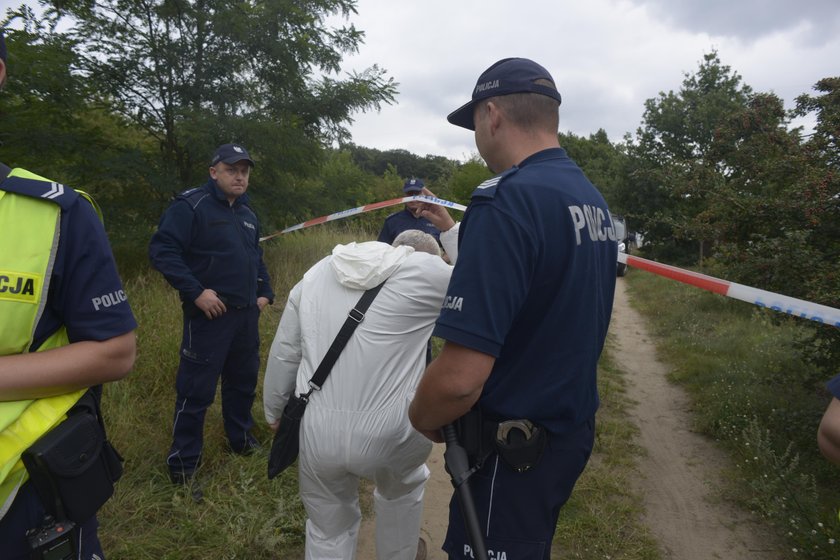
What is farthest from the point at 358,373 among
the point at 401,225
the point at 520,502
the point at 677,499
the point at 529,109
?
the point at 401,225

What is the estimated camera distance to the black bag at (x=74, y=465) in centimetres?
124

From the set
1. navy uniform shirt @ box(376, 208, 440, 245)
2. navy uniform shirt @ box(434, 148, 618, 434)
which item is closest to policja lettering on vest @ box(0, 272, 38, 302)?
navy uniform shirt @ box(434, 148, 618, 434)

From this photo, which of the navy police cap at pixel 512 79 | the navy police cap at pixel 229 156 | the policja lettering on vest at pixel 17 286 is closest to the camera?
the policja lettering on vest at pixel 17 286

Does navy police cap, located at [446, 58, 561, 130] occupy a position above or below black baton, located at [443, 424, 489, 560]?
above

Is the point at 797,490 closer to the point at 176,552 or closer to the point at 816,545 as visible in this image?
the point at 816,545

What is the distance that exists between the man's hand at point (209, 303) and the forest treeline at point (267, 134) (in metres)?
3.84

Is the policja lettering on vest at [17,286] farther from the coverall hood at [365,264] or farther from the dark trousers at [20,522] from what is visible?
the coverall hood at [365,264]

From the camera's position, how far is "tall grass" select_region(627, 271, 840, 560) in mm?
3188

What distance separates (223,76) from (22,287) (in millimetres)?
7113

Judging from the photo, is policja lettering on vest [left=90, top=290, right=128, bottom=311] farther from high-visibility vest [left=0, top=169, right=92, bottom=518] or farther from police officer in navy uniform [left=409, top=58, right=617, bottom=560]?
police officer in navy uniform [left=409, top=58, right=617, bottom=560]

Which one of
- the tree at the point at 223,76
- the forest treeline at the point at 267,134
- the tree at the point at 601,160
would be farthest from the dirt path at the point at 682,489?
the tree at the point at 601,160

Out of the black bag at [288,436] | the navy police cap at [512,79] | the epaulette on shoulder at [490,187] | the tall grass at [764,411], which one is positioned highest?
the navy police cap at [512,79]

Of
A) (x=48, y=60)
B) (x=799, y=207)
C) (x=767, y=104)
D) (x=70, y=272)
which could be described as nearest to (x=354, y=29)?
(x=48, y=60)

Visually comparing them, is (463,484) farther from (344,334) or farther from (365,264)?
(365,264)
